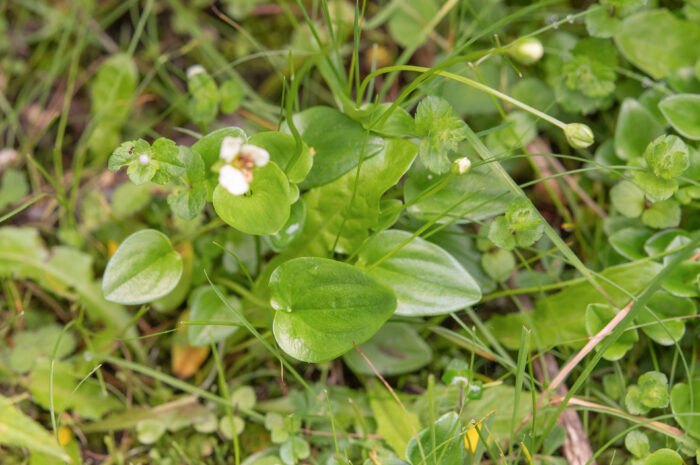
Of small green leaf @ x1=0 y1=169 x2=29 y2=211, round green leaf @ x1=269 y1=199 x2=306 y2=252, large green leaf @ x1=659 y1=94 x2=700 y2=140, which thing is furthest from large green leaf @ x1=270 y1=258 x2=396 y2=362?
small green leaf @ x1=0 y1=169 x2=29 y2=211

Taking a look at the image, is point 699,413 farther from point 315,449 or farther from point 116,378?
point 116,378

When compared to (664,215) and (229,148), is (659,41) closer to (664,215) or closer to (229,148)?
(664,215)

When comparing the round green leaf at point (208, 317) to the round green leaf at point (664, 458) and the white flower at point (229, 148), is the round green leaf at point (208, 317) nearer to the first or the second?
the white flower at point (229, 148)

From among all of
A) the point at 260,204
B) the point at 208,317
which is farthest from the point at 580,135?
the point at 208,317

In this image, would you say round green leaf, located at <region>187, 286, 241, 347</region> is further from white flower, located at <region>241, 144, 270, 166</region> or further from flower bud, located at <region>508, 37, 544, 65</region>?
flower bud, located at <region>508, 37, 544, 65</region>

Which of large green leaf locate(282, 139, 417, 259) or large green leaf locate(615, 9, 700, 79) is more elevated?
large green leaf locate(615, 9, 700, 79)

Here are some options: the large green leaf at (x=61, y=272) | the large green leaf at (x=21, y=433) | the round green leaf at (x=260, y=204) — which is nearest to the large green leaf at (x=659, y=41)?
the round green leaf at (x=260, y=204)
